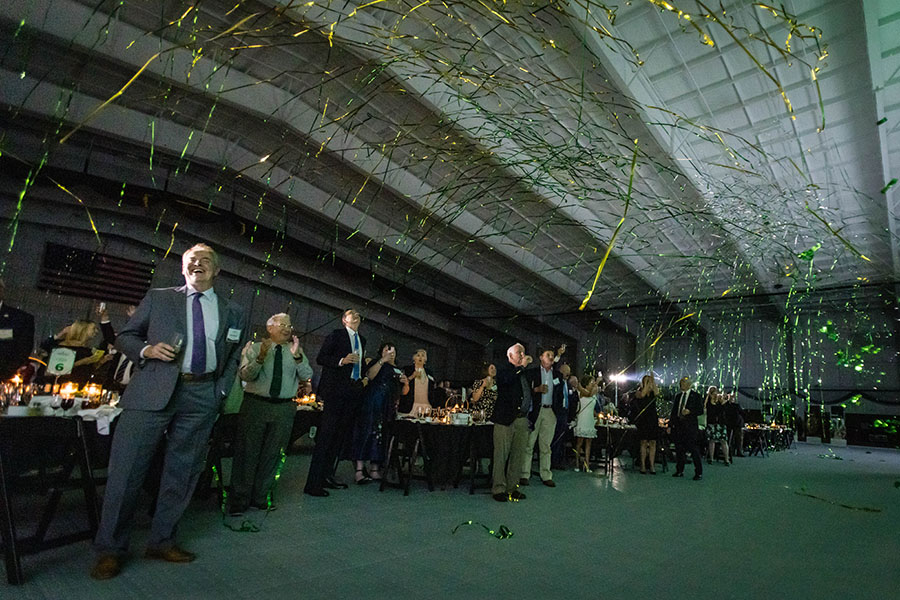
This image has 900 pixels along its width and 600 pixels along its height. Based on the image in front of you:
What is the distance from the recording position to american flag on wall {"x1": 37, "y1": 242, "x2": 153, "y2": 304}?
873 centimetres

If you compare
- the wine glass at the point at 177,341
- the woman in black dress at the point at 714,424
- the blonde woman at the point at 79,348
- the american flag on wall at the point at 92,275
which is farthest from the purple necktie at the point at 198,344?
the woman in black dress at the point at 714,424

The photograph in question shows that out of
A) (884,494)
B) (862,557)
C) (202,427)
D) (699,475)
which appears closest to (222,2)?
(202,427)

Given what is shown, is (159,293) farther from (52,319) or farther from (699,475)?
(52,319)

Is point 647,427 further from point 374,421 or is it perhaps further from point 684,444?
point 374,421

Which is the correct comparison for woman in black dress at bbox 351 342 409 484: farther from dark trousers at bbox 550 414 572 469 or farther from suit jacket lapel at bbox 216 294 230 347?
dark trousers at bbox 550 414 572 469

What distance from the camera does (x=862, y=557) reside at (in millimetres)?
3027

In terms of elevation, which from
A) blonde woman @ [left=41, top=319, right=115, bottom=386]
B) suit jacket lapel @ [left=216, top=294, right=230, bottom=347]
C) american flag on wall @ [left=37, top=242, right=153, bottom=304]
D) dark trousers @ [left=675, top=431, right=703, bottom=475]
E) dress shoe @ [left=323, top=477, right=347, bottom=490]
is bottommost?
dress shoe @ [left=323, top=477, right=347, bottom=490]

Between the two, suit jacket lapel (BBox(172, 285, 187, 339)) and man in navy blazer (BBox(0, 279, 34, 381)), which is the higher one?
suit jacket lapel (BBox(172, 285, 187, 339))

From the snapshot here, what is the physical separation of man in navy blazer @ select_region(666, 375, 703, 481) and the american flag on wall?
10.0 metres

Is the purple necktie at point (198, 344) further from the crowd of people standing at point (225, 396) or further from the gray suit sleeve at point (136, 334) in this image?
the gray suit sleeve at point (136, 334)

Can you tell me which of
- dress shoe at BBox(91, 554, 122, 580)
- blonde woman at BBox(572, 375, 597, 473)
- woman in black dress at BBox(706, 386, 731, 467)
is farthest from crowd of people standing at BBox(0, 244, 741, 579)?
woman in black dress at BBox(706, 386, 731, 467)

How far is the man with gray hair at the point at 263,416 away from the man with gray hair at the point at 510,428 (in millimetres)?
1844

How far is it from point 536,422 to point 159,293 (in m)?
4.09

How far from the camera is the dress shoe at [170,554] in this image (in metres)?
2.27
